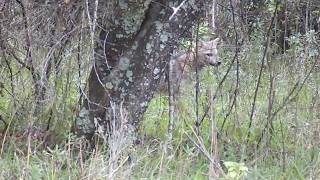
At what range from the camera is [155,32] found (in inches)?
166

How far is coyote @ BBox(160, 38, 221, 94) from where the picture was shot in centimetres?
501

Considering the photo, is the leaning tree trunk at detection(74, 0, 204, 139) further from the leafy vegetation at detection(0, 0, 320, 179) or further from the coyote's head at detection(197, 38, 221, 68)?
the coyote's head at detection(197, 38, 221, 68)

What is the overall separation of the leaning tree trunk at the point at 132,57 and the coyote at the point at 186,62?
1.38 feet

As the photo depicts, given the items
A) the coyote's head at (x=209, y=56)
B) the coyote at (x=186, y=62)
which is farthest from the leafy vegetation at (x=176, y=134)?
the coyote's head at (x=209, y=56)

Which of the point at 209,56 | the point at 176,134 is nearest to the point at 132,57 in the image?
the point at 176,134

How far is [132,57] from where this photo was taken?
4234 millimetres

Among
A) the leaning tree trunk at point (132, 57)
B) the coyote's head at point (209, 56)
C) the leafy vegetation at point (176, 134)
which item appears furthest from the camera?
the coyote's head at point (209, 56)

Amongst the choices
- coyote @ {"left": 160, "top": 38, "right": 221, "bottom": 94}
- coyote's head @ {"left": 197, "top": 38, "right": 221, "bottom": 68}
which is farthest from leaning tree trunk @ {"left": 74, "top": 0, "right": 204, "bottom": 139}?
coyote's head @ {"left": 197, "top": 38, "right": 221, "bottom": 68}

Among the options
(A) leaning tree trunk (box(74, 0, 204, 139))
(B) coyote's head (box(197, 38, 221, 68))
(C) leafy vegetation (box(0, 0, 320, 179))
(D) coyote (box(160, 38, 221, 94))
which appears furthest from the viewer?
(B) coyote's head (box(197, 38, 221, 68))

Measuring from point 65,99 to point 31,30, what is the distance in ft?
2.40

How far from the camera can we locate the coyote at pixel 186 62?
197 inches

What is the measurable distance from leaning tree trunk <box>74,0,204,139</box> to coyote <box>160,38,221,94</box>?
1.38 ft

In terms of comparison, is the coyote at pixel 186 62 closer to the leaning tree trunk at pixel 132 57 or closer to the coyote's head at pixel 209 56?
the coyote's head at pixel 209 56

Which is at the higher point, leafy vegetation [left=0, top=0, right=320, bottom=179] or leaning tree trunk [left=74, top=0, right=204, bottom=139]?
leaning tree trunk [left=74, top=0, right=204, bottom=139]
